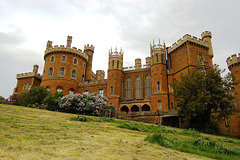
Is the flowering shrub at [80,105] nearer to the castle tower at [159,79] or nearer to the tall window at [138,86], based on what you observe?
the castle tower at [159,79]

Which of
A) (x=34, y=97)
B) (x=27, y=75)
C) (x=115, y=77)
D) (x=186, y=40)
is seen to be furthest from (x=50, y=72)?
(x=186, y=40)

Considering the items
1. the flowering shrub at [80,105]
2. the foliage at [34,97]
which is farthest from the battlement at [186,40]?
the foliage at [34,97]

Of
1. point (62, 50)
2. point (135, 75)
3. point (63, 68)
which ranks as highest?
point (62, 50)

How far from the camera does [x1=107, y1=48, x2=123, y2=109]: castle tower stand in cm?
3453

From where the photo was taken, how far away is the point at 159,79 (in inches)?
1282

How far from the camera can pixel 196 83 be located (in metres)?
20.3

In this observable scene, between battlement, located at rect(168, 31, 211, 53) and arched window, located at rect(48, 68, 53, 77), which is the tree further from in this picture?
arched window, located at rect(48, 68, 53, 77)

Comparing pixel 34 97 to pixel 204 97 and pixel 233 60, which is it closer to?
pixel 204 97

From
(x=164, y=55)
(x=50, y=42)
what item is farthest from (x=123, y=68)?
(x=50, y=42)

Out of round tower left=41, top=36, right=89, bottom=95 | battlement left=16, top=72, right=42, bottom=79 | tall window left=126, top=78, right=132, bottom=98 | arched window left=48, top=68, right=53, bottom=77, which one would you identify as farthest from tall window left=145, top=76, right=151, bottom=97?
battlement left=16, top=72, right=42, bottom=79

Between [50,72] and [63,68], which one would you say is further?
[50,72]

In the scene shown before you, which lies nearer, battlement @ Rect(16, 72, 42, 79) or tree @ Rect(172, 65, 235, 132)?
tree @ Rect(172, 65, 235, 132)

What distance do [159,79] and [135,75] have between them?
5709 mm

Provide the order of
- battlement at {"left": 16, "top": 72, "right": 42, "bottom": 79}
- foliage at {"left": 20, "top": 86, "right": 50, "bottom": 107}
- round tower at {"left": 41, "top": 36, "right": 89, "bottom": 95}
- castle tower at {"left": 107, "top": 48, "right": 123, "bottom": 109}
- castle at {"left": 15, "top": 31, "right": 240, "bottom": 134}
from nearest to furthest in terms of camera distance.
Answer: foliage at {"left": 20, "top": 86, "right": 50, "bottom": 107} < castle at {"left": 15, "top": 31, "right": 240, "bottom": 134} < castle tower at {"left": 107, "top": 48, "right": 123, "bottom": 109} < round tower at {"left": 41, "top": 36, "right": 89, "bottom": 95} < battlement at {"left": 16, "top": 72, "right": 42, "bottom": 79}
